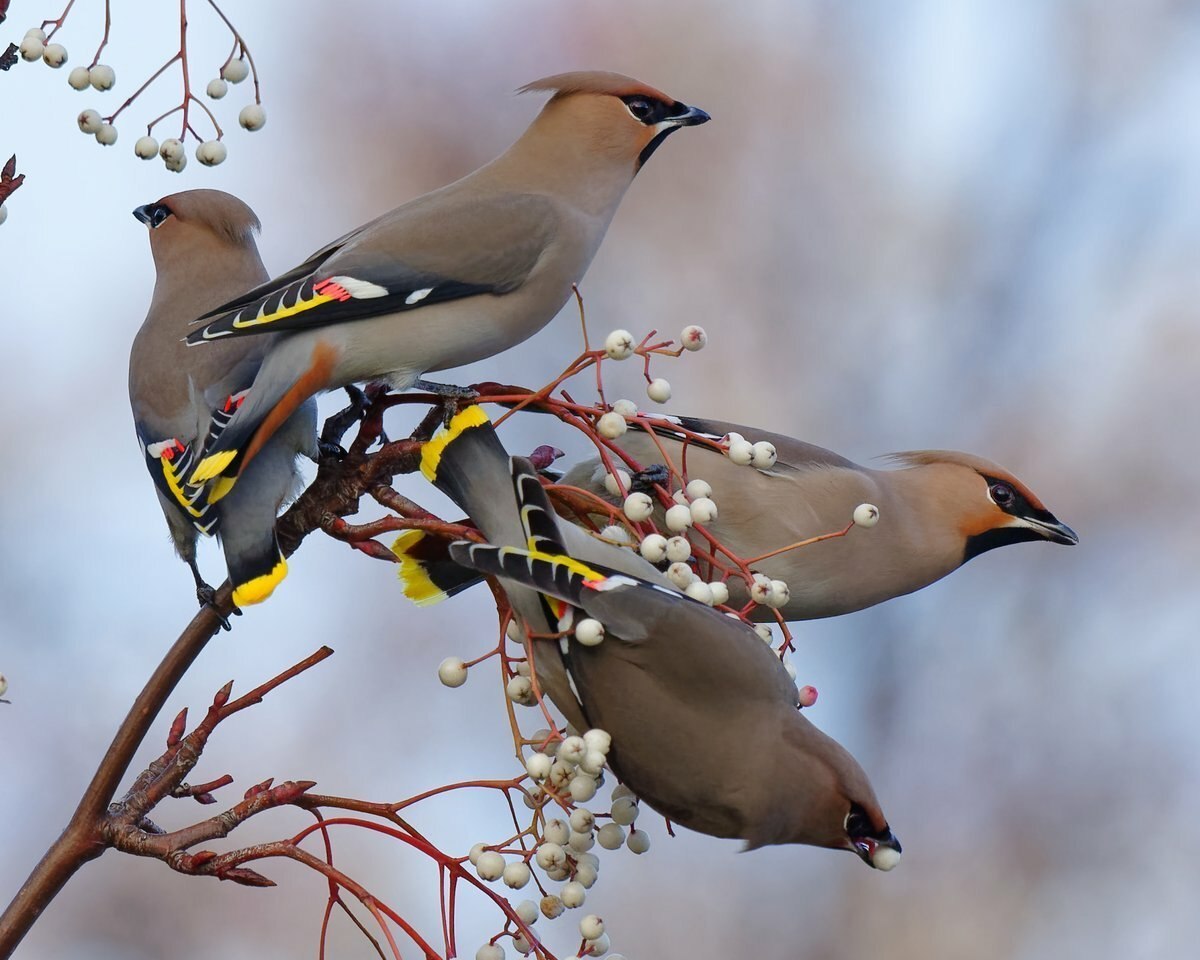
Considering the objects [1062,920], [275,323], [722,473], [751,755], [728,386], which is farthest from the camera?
[728,386]

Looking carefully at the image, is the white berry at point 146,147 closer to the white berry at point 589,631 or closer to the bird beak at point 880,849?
the white berry at point 589,631

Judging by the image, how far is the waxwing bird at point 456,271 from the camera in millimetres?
3000

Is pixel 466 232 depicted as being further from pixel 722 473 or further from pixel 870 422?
pixel 870 422

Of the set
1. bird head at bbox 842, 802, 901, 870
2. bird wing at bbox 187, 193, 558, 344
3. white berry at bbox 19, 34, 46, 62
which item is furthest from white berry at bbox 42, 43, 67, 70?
bird head at bbox 842, 802, 901, 870

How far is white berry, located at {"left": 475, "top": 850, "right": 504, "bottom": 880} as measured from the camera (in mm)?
2242

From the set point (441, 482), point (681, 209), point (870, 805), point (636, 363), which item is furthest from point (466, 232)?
point (681, 209)

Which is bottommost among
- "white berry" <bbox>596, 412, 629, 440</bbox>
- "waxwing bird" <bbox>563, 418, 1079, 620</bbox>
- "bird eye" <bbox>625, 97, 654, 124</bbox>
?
"white berry" <bbox>596, 412, 629, 440</bbox>

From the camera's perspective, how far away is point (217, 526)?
3.18m

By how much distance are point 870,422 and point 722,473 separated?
5.56ft

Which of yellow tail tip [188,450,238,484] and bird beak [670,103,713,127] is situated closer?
yellow tail tip [188,450,238,484]

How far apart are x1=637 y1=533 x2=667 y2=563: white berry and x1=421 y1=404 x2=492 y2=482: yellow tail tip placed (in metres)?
0.32

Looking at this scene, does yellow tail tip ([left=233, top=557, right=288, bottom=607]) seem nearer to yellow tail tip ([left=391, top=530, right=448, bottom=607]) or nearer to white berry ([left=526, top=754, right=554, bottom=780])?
yellow tail tip ([left=391, top=530, right=448, bottom=607])

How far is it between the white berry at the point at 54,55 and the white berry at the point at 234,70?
0.29 m

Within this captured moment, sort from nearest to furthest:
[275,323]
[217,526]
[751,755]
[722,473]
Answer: [751,755] → [275,323] → [217,526] → [722,473]
